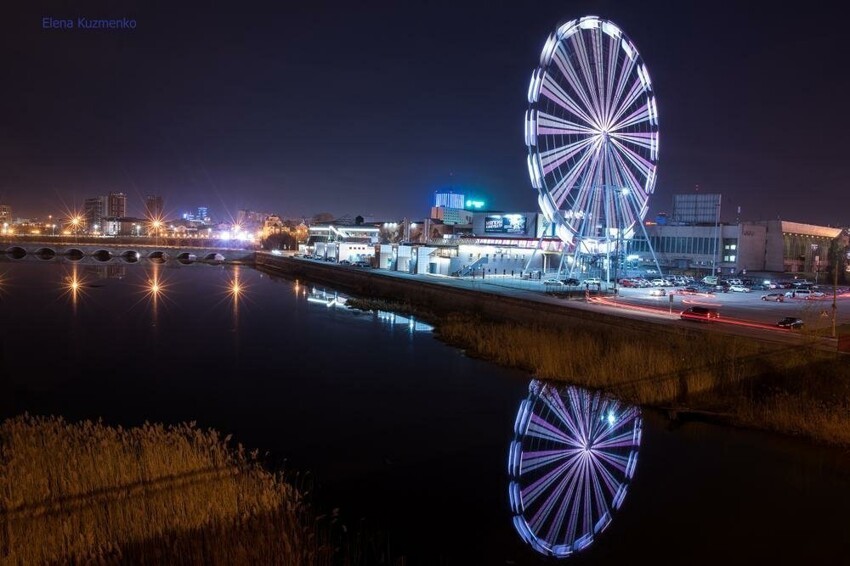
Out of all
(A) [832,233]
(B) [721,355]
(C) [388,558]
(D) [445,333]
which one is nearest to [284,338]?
(D) [445,333]

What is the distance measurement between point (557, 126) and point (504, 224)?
1266 inches

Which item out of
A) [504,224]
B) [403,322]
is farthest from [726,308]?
[504,224]

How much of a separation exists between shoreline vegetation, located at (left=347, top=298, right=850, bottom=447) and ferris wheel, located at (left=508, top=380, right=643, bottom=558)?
1244mm

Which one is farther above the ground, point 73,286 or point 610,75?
point 610,75

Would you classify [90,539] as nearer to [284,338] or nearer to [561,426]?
[561,426]

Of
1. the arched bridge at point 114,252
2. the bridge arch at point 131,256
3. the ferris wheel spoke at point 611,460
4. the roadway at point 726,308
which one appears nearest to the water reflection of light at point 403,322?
the roadway at point 726,308

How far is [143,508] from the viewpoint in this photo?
9.34 meters

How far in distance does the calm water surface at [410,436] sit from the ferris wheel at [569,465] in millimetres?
310

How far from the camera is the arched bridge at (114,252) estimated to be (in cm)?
9662

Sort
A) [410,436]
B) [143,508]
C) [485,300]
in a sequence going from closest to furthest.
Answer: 1. [143,508]
2. [410,436]
3. [485,300]

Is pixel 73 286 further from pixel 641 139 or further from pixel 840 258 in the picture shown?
pixel 840 258

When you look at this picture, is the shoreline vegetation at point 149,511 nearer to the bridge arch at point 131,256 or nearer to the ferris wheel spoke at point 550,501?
→ the ferris wheel spoke at point 550,501

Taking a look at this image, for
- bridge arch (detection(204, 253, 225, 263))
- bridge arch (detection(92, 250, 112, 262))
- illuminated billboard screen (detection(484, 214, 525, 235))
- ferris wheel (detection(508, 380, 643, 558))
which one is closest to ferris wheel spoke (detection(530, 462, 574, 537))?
ferris wheel (detection(508, 380, 643, 558))

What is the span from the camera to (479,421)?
57.8 ft
